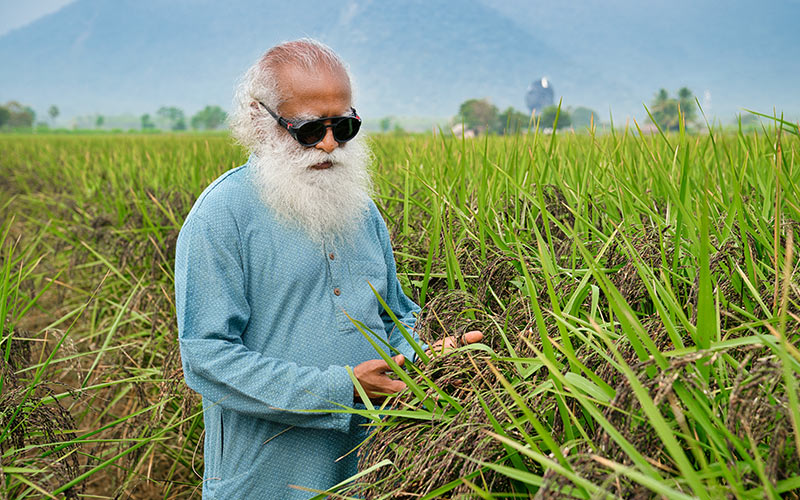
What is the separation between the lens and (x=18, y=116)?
96625 mm

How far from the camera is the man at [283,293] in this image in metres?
1.44

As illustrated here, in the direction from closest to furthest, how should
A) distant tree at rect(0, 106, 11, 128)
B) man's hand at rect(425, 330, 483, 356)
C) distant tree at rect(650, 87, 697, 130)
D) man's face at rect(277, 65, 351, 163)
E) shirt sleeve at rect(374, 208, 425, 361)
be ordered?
man's hand at rect(425, 330, 483, 356) < man's face at rect(277, 65, 351, 163) < shirt sleeve at rect(374, 208, 425, 361) < distant tree at rect(650, 87, 697, 130) < distant tree at rect(0, 106, 11, 128)

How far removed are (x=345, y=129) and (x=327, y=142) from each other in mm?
58

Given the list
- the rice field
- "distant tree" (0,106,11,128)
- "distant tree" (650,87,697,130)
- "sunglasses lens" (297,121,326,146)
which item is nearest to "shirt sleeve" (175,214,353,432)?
the rice field

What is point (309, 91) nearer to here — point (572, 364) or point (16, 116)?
point (572, 364)

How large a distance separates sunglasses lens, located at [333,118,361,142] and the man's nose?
0.5 inches

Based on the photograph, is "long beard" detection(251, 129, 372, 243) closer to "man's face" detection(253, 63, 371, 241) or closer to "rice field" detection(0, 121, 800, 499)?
"man's face" detection(253, 63, 371, 241)

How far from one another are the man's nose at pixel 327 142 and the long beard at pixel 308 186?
1 cm

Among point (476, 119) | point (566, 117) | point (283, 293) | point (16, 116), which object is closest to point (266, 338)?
point (283, 293)

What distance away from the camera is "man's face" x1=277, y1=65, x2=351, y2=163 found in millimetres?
1564

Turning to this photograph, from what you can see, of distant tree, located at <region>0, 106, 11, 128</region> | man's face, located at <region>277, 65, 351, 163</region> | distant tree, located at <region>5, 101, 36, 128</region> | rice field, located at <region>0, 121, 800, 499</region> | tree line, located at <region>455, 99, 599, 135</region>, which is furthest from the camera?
distant tree, located at <region>5, 101, 36, 128</region>

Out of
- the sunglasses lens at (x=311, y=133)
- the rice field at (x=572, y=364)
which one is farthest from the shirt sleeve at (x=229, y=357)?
the sunglasses lens at (x=311, y=133)

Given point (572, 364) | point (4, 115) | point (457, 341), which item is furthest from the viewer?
point (4, 115)

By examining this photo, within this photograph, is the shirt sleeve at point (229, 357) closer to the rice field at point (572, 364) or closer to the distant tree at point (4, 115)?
the rice field at point (572, 364)
